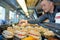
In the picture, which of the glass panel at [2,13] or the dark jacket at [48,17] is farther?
the glass panel at [2,13]

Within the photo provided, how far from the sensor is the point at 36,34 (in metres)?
0.67

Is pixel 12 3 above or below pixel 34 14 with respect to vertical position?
above

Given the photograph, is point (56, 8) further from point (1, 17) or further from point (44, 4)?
point (1, 17)

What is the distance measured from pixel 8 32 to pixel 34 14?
523 millimetres

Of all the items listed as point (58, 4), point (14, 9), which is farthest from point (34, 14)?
point (58, 4)

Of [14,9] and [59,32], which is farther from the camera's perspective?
[14,9]

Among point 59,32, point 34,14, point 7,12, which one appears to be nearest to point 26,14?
point 34,14

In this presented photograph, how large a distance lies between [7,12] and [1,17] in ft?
0.25

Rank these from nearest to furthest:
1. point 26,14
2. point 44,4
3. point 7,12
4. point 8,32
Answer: point 8,32, point 44,4, point 7,12, point 26,14

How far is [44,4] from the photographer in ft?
3.17

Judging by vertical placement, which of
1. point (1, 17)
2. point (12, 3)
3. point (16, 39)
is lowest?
point (16, 39)

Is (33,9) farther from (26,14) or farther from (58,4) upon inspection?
(58,4)

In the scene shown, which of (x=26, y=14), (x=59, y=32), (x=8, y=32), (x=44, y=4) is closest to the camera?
(x=59, y=32)

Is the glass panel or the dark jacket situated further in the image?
the glass panel
